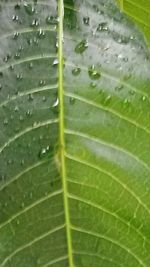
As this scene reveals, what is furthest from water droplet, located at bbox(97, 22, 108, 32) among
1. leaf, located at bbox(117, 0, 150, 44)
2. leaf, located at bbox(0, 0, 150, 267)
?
leaf, located at bbox(117, 0, 150, 44)

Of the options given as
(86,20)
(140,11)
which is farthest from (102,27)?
(140,11)

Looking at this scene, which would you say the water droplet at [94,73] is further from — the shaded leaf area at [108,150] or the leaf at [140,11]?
the leaf at [140,11]

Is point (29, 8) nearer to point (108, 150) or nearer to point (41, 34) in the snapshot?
point (41, 34)

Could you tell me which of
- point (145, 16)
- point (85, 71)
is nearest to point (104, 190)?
point (85, 71)

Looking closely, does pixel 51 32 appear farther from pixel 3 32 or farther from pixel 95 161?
pixel 95 161

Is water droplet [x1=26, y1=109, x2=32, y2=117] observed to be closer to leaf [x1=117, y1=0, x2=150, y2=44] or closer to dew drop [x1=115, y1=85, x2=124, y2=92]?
dew drop [x1=115, y1=85, x2=124, y2=92]

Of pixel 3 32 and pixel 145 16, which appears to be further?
pixel 145 16

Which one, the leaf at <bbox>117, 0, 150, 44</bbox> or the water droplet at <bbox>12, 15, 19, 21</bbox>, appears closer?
the water droplet at <bbox>12, 15, 19, 21</bbox>

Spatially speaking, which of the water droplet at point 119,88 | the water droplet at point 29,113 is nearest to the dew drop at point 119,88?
the water droplet at point 119,88
